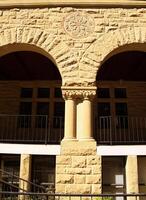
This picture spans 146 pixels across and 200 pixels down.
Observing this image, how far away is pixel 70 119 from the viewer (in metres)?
10.4

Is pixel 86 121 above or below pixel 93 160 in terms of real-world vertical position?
above

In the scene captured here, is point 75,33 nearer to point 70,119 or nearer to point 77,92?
point 77,92

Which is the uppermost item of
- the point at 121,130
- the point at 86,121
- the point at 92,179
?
the point at 121,130

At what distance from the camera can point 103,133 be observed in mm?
13500

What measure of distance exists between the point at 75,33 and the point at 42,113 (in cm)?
475

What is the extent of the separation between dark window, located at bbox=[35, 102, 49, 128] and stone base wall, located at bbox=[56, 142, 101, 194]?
429 centimetres

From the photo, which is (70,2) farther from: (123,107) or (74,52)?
(123,107)

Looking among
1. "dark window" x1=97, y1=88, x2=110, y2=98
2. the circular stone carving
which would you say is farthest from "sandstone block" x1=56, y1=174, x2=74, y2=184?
"dark window" x1=97, y1=88, x2=110, y2=98

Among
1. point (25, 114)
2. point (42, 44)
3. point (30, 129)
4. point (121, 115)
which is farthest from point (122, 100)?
point (42, 44)

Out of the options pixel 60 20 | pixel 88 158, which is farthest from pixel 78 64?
pixel 88 158

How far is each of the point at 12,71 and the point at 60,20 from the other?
13.6ft

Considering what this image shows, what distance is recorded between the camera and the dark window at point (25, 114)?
14.1 metres

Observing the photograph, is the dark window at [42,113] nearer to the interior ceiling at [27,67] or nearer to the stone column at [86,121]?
the interior ceiling at [27,67]

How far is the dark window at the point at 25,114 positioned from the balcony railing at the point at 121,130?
2938 mm
